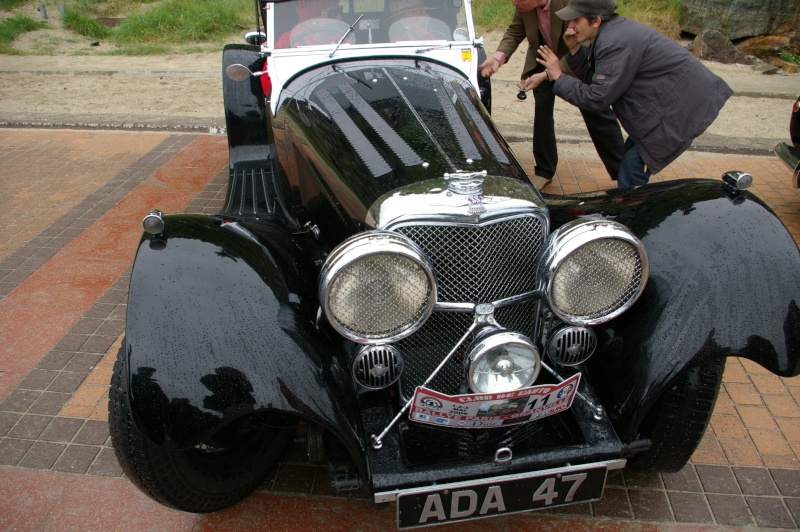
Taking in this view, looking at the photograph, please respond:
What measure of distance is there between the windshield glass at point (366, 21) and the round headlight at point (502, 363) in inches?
83.5

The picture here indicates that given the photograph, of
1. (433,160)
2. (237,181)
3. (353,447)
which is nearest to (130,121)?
(237,181)

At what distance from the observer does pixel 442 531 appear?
2.27 meters

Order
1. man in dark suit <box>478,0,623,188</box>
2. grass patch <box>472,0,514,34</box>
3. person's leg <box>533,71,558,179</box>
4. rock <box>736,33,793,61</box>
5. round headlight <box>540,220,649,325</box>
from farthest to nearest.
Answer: grass patch <box>472,0,514,34</box> → rock <box>736,33,793,61</box> → person's leg <box>533,71,558,179</box> → man in dark suit <box>478,0,623,188</box> → round headlight <box>540,220,649,325</box>

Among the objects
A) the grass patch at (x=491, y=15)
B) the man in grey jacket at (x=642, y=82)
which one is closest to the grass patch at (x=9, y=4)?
the grass patch at (x=491, y=15)

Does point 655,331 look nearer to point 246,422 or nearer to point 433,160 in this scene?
point 433,160

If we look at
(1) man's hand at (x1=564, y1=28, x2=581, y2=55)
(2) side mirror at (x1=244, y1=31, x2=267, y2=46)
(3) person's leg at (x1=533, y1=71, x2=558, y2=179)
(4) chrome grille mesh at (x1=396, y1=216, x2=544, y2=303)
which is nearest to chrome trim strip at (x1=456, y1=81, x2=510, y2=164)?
(4) chrome grille mesh at (x1=396, y1=216, x2=544, y2=303)

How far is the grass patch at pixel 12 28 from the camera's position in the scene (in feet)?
34.0

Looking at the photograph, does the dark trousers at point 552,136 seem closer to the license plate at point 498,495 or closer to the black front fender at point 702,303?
the black front fender at point 702,303

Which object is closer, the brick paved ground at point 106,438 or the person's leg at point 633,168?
the brick paved ground at point 106,438

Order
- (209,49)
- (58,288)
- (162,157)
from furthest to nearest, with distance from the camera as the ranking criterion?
(209,49)
(162,157)
(58,288)

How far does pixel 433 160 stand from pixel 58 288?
279 cm

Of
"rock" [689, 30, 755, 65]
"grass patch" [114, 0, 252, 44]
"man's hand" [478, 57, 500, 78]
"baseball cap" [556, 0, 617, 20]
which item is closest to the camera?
"baseball cap" [556, 0, 617, 20]

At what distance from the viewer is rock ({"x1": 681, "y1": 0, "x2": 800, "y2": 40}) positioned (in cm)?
978

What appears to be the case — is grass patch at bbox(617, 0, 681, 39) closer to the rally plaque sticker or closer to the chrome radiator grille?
the chrome radiator grille
